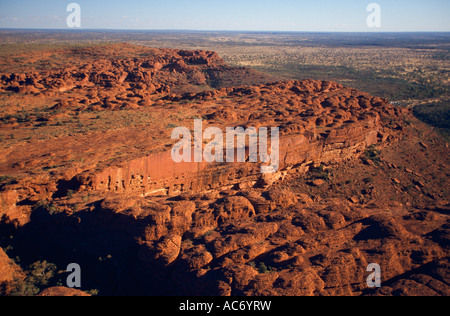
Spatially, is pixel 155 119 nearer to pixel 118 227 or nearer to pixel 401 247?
pixel 118 227

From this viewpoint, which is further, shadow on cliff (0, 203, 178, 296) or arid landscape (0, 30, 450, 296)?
shadow on cliff (0, 203, 178, 296)

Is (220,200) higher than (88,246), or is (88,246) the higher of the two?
(220,200)

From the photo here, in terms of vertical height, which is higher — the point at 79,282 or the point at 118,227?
the point at 118,227

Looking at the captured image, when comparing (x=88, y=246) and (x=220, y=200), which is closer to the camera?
(x=88, y=246)

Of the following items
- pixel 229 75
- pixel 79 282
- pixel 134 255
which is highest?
pixel 229 75

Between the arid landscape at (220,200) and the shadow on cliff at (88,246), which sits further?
the shadow on cliff at (88,246)
